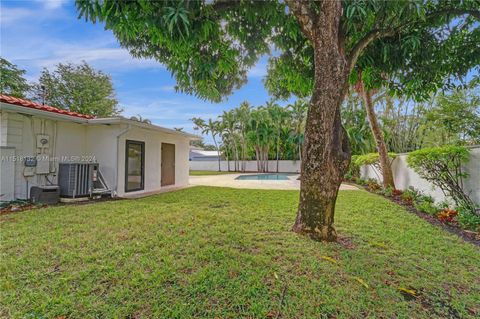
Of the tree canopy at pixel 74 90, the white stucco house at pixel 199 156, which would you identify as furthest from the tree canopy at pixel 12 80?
the white stucco house at pixel 199 156

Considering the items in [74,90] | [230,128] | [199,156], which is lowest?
[199,156]

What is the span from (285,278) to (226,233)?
5.11 ft

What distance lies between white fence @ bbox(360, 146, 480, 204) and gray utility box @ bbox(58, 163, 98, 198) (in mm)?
10283

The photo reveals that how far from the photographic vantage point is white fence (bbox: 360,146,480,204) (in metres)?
5.10

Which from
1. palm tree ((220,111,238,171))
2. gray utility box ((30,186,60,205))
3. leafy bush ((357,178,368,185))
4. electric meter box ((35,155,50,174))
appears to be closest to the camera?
gray utility box ((30,186,60,205))

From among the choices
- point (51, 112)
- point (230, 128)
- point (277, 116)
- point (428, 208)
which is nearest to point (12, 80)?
point (51, 112)

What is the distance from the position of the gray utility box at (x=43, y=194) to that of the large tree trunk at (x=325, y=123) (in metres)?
7.22

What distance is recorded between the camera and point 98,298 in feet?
7.47

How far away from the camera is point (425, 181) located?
6922 millimetres

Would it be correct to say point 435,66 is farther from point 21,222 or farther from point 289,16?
point 21,222

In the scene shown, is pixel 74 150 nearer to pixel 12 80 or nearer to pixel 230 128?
pixel 12 80

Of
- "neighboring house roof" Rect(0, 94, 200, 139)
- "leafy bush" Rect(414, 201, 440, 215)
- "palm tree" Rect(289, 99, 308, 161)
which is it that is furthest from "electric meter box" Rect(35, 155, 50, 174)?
"palm tree" Rect(289, 99, 308, 161)

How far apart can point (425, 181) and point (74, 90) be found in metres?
20.6

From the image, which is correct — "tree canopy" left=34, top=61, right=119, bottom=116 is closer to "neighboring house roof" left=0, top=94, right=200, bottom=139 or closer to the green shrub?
"neighboring house roof" left=0, top=94, right=200, bottom=139
